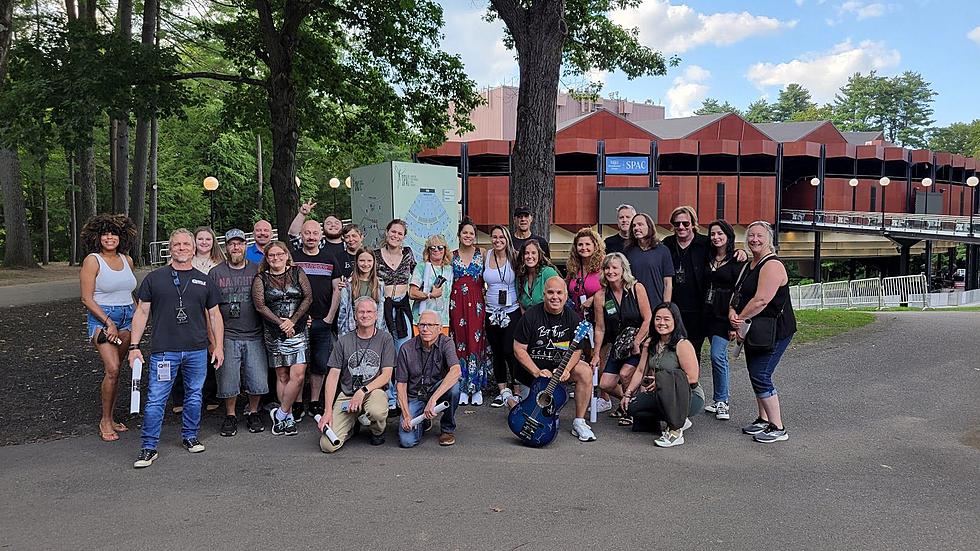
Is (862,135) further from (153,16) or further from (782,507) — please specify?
(782,507)

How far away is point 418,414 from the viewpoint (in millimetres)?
5305

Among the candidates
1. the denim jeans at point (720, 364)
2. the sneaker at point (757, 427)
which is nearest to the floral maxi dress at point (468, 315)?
the denim jeans at point (720, 364)

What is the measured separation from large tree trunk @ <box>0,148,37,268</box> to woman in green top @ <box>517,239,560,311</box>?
2112 cm

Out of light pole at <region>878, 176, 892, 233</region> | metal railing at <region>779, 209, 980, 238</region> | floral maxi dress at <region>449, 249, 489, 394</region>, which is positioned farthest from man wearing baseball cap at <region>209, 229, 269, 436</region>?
light pole at <region>878, 176, 892, 233</region>

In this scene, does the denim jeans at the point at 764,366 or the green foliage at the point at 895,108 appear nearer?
the denim jeans at the point at 764,366

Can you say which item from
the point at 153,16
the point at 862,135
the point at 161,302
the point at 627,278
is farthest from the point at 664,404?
the point at 862,135

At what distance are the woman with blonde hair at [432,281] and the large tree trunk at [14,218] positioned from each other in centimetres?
2058

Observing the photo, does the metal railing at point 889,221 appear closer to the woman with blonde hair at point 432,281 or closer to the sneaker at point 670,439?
the sneaker at point 670,439

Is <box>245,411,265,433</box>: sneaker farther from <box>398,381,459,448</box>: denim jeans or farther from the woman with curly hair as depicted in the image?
<box>398,381,459,448</box>: denim jeans

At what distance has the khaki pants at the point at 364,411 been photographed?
5102 mm

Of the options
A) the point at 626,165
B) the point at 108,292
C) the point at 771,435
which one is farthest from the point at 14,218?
the point at 626,165

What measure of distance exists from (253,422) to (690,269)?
422cm

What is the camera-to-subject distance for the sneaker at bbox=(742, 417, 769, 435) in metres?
5.49

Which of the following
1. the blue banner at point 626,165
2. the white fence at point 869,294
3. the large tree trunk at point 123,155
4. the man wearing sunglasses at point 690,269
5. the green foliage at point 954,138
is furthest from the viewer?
the green foliage at point 954,138
